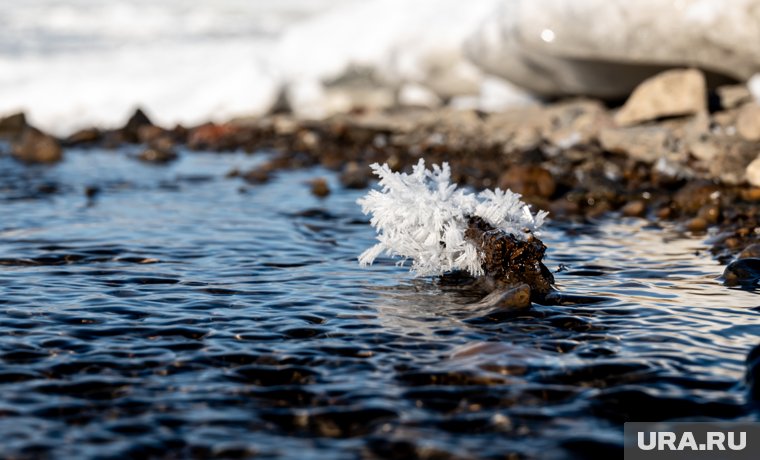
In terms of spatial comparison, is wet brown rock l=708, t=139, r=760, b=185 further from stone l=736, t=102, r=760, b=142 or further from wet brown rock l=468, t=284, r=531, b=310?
wet brown rock l=468, t=284, r=531, b=310

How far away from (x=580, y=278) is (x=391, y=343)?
220cm

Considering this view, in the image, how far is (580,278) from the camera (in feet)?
23.4

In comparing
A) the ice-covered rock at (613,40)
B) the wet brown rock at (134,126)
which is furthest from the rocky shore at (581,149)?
the wet brown rock at (134,126)

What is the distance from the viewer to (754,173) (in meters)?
10.1

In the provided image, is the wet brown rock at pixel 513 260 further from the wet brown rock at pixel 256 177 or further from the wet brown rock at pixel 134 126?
the wet brown rock at pixel 134 126

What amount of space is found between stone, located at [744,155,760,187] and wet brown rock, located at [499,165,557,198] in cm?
198

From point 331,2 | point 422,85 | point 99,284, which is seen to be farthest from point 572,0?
point 331,2

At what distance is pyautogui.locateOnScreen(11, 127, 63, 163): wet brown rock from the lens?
15.6 m

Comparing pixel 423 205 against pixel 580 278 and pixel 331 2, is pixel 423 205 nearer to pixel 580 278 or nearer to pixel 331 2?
pixel 580 278

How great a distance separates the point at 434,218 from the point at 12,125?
15127 mm

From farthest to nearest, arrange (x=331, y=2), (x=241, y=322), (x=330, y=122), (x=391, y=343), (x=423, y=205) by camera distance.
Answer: (x=331, y=2)
(x=330, y=122)
(x=423, y=205)
(x=241, y=322)
(x=391, y=343)

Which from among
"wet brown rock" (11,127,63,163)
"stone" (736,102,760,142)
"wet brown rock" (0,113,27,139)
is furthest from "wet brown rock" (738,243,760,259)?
"wet brown rock" (0,113,27,139)

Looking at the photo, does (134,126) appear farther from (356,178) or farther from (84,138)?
(356,178)

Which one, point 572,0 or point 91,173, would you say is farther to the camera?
point 91,173
